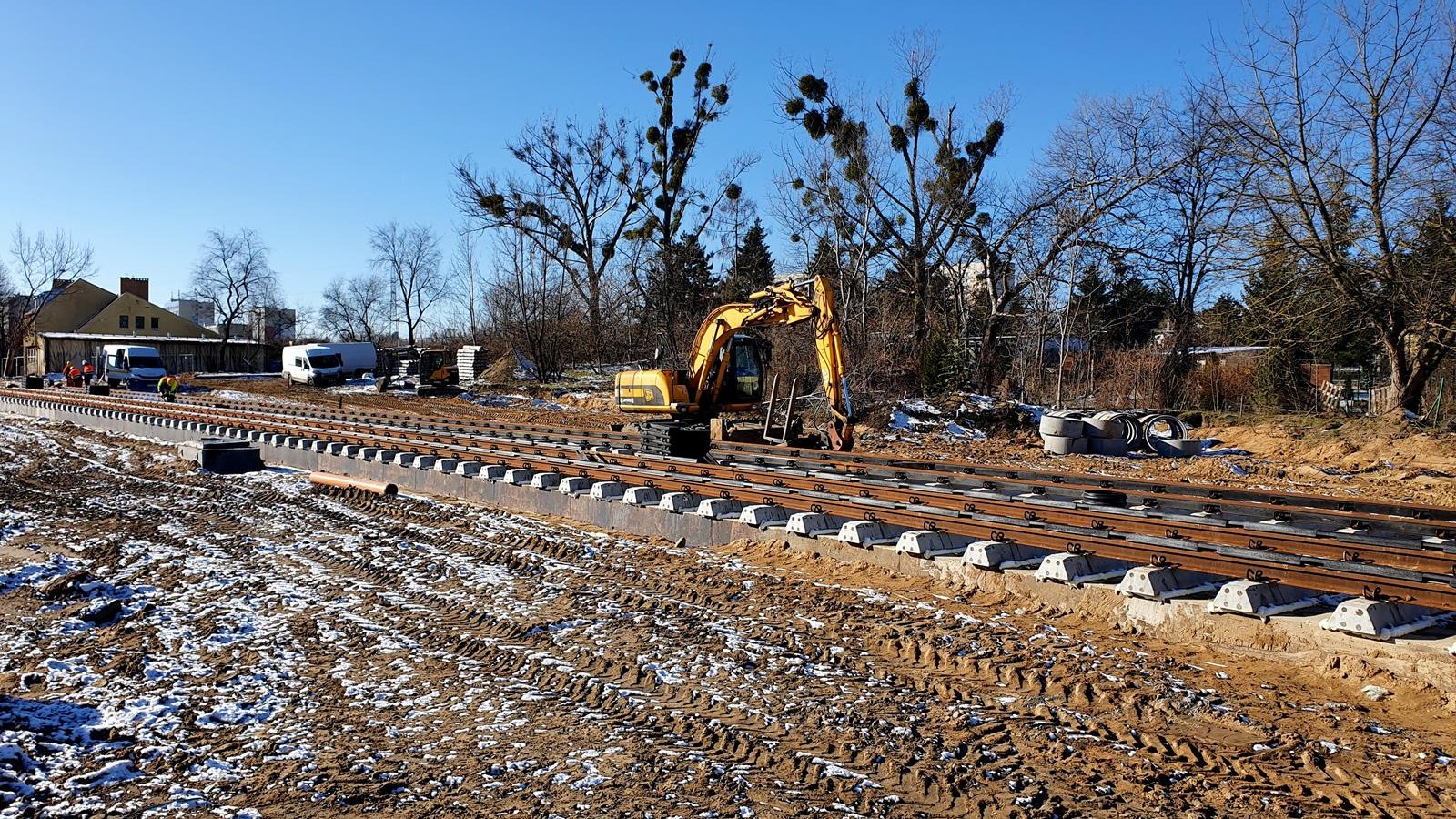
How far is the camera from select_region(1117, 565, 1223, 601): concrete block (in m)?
6.81

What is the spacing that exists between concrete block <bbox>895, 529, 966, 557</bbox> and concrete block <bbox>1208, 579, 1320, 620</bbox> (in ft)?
7.56

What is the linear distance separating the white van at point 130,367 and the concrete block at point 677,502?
3951 centimetres

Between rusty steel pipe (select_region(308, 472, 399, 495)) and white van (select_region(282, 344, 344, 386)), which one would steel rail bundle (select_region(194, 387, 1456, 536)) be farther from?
white van (select_region(282, 344, 344, 386))

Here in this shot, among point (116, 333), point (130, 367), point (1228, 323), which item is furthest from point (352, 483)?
point (116, 333)

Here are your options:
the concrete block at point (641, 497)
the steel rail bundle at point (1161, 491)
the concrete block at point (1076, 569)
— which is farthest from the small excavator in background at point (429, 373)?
the concrete block at point (1076, 569)

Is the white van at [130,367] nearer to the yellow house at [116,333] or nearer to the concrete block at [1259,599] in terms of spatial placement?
the yellow house at [116,333]

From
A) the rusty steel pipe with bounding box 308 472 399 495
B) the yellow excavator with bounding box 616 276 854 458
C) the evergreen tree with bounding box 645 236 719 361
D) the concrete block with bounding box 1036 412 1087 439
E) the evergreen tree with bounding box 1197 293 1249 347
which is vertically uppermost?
the evergreen tree with bounding box 645 236 719 361

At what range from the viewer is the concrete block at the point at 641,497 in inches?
438

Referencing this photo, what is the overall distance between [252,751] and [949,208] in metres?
35.1

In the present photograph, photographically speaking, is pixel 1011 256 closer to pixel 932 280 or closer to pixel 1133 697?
pixel 932 280

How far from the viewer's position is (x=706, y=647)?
6605mm

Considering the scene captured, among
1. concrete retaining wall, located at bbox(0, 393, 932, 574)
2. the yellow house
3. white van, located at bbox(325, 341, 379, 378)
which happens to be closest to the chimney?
the yellow house

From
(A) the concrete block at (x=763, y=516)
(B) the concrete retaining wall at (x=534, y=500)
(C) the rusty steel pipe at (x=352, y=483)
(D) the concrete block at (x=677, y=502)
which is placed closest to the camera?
(B) the concrete retaining wall at (x=534, y=500)

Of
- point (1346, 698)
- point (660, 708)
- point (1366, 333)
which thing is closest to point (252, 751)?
point (660, 708)
